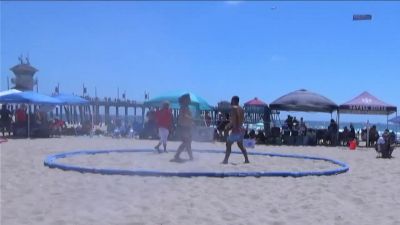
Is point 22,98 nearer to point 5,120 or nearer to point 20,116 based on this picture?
point 20,116

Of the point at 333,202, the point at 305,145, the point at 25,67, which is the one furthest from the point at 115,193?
the point at 25,67

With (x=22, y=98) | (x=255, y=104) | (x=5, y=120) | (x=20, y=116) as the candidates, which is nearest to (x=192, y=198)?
(x=22, y=98)

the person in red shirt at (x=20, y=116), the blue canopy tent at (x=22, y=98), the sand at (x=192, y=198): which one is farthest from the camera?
the person in red shirt at (x=20, y=116)

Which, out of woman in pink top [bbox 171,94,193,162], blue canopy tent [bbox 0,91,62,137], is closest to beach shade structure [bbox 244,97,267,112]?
blue canopy tent [bbox 0,91,62,137]

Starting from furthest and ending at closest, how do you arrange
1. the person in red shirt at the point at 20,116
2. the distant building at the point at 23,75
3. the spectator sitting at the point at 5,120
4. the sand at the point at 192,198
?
1. the distant building at the point at 23,75
2. the spectator sitting at the point at 5,120
3. the person in red shirt at the point at 20,116
4. the sand at the point at 192,198

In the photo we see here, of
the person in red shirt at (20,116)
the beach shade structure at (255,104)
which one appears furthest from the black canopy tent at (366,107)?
the person in red shirt at (20,116)

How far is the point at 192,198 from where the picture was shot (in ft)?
22.9

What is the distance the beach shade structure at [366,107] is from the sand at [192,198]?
41.2ft

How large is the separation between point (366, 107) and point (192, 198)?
1721 centimetres

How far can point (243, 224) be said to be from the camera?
5.63 meters

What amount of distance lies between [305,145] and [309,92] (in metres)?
2.67

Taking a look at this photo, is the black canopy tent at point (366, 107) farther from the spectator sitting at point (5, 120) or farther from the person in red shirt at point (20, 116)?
the spectator sitting at point (5, 120)

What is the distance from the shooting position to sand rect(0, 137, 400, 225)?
19.1ft

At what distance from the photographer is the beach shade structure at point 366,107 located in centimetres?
2253
